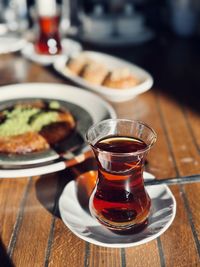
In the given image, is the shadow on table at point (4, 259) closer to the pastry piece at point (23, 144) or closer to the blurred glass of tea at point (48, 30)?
the pastry piece at point (23, 144)

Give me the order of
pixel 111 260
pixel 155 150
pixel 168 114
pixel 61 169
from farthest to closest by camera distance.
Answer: pixel 168 114, pixel 155 150, pixel 61 169, pixel 111 260

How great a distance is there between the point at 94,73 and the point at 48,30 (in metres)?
0.38

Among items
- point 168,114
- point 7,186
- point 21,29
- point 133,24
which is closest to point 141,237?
point 7,186

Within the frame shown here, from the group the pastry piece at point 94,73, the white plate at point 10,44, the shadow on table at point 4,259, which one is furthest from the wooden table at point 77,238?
the white plate at point 10,44

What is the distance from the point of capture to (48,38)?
1440 mm

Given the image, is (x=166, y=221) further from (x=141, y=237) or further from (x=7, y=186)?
(x=7, y=186)

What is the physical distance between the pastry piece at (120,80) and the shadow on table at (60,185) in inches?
12.9

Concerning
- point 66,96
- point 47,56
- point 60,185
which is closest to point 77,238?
point 60,185

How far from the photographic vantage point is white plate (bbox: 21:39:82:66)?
1373 mm

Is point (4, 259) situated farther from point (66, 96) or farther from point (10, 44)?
point (10, 44)

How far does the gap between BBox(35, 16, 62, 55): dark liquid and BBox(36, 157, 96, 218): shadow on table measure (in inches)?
28.3

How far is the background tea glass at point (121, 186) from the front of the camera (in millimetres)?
618

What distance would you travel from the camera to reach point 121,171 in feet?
2.05

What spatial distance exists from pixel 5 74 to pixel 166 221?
881 mm
